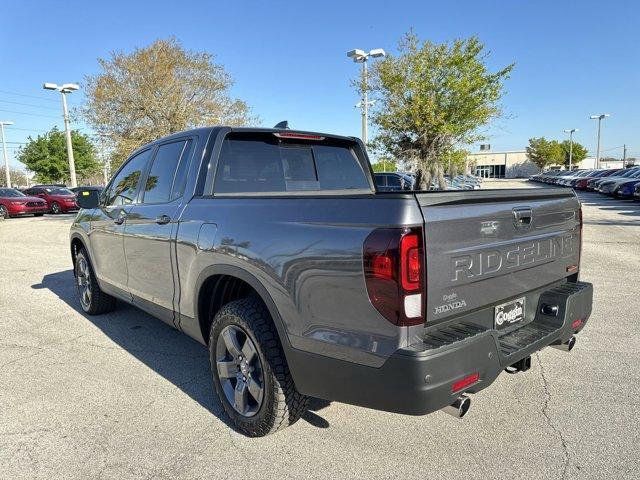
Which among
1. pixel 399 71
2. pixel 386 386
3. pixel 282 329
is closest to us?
pixel 386 386

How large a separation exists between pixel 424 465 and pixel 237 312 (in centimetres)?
137

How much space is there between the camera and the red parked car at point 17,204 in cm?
2292

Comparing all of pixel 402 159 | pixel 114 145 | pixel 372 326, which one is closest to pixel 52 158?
pixel 114 145

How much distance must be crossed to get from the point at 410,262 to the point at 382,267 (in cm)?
13

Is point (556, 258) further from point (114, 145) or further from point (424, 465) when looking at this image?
point (114, 145)

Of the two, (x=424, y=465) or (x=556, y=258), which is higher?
(x=556, y=258)

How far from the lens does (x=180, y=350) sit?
4383mm

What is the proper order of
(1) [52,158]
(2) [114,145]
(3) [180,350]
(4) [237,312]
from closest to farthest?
(4) [237,312] → (3) [180,350] → (2) [114,145] → (1) [52,158]

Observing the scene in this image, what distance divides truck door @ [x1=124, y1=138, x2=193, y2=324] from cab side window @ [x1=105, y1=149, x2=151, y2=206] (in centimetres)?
22

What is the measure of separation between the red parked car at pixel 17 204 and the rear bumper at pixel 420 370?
25417 mm

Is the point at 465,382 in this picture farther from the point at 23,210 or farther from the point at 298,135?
the point at 23,210

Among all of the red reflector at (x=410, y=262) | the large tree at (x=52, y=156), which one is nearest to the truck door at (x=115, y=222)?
the red reflector at (x=410, y=262)

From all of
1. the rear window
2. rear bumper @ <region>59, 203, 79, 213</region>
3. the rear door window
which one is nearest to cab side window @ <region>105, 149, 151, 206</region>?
the rear window

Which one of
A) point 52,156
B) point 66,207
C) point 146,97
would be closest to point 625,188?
point 146,97
